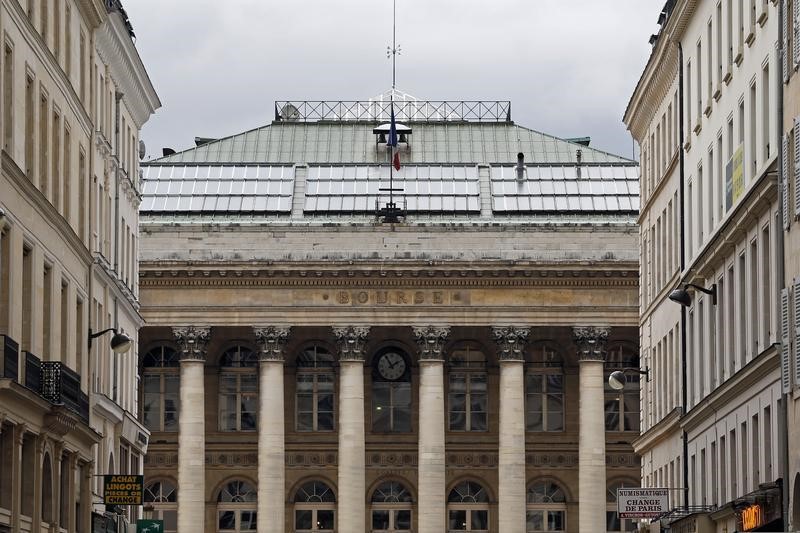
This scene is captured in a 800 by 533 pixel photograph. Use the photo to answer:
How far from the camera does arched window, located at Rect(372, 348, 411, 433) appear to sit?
116 meters

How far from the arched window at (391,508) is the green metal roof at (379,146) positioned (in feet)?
58.7

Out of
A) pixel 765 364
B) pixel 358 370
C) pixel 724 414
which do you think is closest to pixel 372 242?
pixel 358 370

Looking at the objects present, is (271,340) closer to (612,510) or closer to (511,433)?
(511,433)

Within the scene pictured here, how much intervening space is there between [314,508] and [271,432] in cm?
575

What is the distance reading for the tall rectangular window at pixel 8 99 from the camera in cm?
4625

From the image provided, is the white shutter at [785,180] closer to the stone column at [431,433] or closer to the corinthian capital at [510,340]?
the corinthian capital at [510,340]

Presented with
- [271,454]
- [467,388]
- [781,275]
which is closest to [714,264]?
[781,275]

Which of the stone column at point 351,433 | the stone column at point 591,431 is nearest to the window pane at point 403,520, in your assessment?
the stone column at point 351,433

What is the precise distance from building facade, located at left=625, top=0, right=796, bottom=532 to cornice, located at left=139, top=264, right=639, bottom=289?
30.7 metres

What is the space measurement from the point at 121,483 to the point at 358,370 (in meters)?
49.6

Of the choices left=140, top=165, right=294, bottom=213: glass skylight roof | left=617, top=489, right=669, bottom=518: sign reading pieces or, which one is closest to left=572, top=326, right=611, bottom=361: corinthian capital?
left=140, top=165, right=294, bottom=213: glass skylight roof

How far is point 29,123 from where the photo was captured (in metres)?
49.9

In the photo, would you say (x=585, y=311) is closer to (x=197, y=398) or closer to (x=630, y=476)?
(x=630, y=476)

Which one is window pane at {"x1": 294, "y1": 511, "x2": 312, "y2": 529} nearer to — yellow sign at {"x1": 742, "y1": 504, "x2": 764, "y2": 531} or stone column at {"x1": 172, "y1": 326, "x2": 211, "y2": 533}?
stone column at {"x1": 172, "y1": 326, "x2": 211, "y2": 533}
